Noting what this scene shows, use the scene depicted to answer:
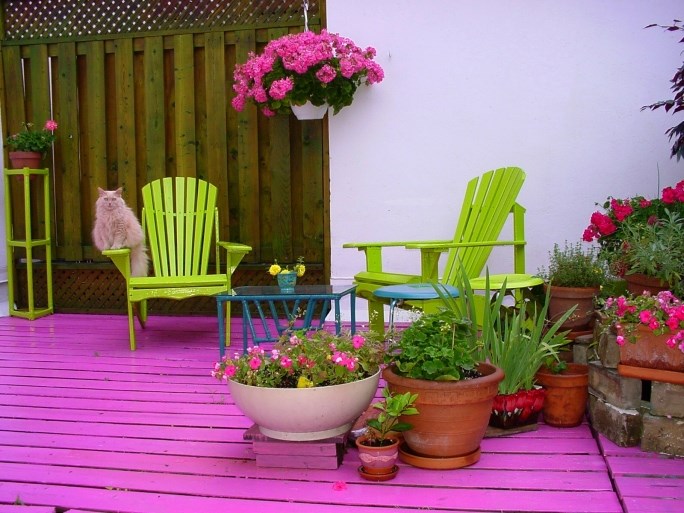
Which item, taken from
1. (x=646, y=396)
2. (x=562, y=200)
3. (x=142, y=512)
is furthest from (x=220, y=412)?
(x=562, y=200)

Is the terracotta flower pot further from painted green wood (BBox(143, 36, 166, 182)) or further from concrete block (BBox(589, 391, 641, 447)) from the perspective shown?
painted green wood (BBox(143, 36, 166, 182))

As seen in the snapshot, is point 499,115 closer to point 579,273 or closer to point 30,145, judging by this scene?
point 579,273

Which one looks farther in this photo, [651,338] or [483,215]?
[483,215]

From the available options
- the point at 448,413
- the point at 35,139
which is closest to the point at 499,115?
the point at 448,413

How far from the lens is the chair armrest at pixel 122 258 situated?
4.11 meters

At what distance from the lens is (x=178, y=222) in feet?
15.7

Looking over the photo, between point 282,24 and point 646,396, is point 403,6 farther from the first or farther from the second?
point 646,396

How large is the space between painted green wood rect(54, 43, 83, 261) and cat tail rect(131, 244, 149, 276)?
3.76 feet

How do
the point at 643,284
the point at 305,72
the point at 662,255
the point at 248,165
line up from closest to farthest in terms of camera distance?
the point at 662,255
the point at 643,284
the point at 305,72
the point at 248,165

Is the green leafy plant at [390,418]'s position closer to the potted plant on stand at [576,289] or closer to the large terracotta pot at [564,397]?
the large terracotta pot at [564,397]

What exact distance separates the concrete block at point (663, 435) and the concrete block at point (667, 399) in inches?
0.8

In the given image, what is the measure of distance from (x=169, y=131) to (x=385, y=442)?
11.9 ft

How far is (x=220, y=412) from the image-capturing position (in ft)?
9.90

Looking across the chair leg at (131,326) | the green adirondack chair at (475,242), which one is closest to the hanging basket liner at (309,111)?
the green adirondack chair at (475,242)
